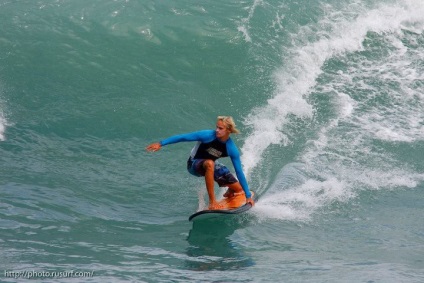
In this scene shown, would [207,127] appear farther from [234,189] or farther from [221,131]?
[221,131]

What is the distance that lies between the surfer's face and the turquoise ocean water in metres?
1.12

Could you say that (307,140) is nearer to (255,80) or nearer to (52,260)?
(255,80)

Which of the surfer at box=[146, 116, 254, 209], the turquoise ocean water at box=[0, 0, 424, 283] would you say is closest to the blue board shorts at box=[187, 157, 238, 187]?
the surfer at box=[146, 116, 254, 209]

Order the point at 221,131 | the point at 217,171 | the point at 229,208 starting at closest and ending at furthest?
1. the point at 221,131
2. the point at 229,208
3. the point at 217,171

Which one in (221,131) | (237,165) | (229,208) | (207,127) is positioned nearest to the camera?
(221,131)

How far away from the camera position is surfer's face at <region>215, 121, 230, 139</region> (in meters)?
8.72

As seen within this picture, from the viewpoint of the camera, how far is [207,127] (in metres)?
12.2

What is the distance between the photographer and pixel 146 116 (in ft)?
40.1

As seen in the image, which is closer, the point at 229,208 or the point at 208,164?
the point at 208,164

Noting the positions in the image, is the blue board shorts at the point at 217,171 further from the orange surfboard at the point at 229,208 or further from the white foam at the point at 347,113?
the white foam at the point at 347,113

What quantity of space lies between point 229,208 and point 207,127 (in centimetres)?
323

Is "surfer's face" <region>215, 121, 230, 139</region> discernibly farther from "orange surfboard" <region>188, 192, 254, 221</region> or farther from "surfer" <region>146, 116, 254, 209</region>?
"orange surfboard" <region>188, 192, 254, 221</region>

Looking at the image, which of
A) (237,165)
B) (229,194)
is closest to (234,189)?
(229,194)

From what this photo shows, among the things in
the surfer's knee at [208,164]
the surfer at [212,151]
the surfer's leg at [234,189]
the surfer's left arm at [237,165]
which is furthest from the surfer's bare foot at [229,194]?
the surfer's knee at [208,164]
